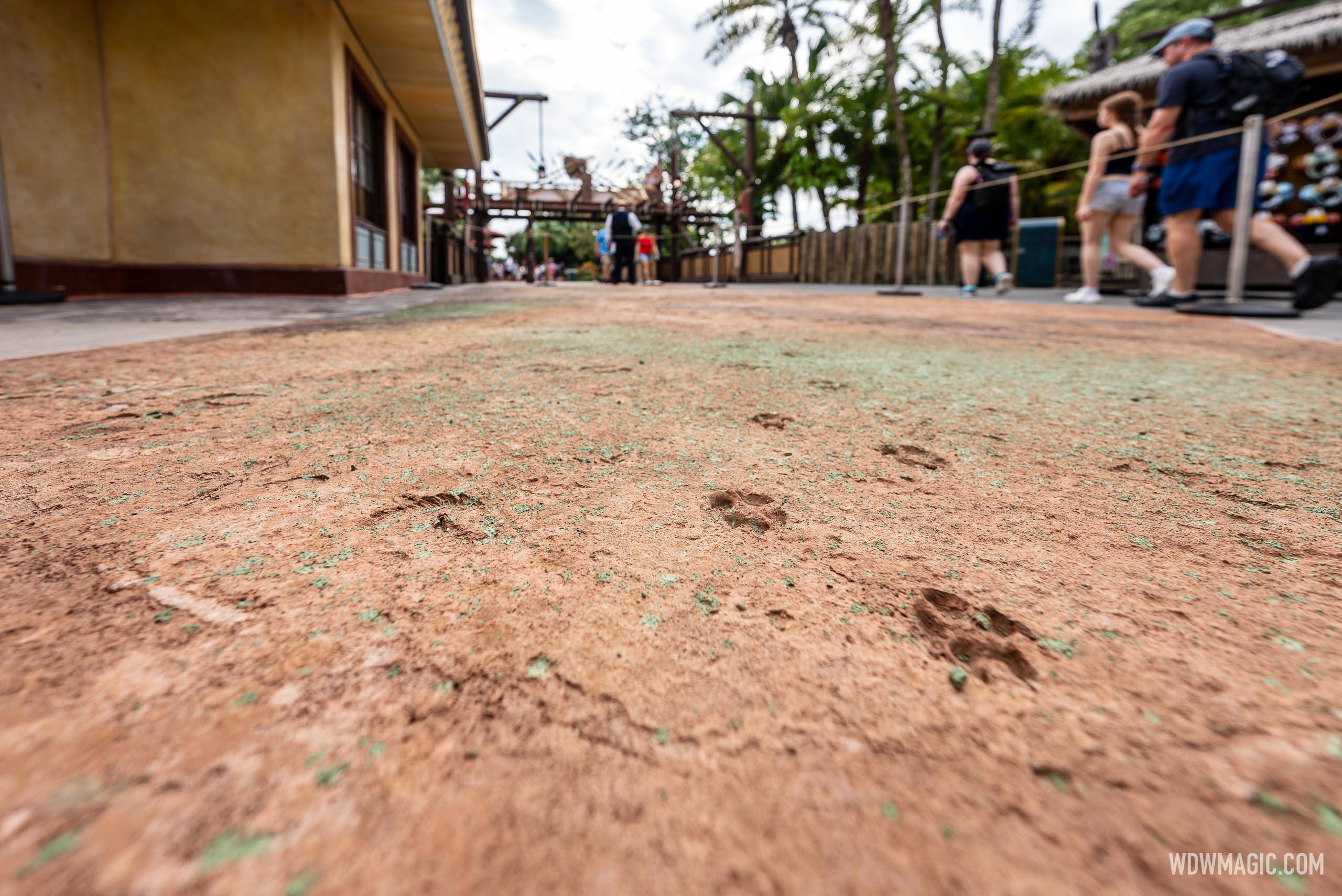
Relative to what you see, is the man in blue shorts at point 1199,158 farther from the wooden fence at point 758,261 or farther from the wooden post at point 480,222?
the wooden post at point 480,222

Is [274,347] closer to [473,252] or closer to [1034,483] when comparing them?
[1034,483]

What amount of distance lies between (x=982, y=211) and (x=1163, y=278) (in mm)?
1886

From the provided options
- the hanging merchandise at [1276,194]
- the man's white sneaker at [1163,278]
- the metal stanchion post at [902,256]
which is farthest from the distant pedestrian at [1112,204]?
the hanging merchandise at [1276,194]

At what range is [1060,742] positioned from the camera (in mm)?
473

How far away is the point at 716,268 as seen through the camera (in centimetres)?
1276

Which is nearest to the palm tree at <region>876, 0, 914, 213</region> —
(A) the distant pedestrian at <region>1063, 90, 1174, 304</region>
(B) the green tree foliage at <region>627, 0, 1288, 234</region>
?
(B) the green tree foliage at <region>627, 0, 1288, 234</region>

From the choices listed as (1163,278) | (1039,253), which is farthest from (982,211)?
(1039,253)

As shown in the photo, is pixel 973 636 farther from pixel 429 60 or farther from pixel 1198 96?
pixel 429 60

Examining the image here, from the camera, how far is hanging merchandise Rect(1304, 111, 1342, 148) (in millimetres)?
7266

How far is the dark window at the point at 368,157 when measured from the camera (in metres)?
6.59

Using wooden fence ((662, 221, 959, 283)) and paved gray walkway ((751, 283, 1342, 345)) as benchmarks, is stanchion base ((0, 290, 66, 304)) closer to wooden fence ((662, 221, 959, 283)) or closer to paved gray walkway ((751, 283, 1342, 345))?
paved gray walkway ((751, 283, 1342, 345))

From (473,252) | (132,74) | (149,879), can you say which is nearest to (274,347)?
(149,879)

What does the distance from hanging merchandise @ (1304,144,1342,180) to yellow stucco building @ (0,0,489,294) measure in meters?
9.39

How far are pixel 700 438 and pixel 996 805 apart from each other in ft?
2.78
